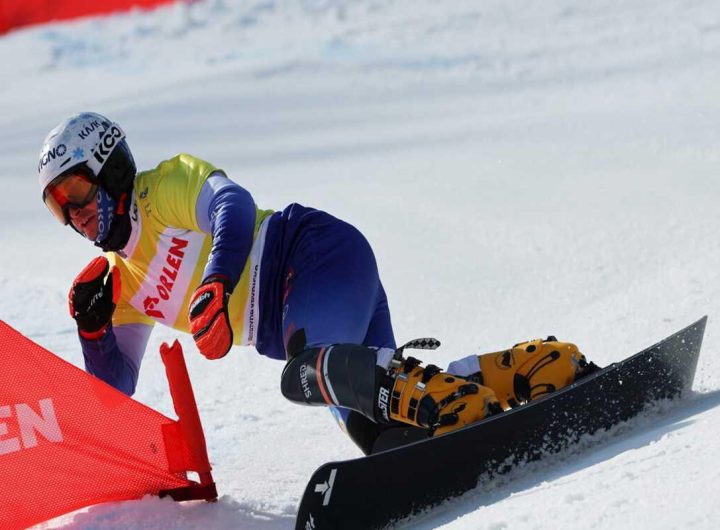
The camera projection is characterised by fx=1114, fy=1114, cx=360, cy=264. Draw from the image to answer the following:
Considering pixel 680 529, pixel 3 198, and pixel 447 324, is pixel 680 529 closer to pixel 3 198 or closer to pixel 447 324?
pixel 447 324

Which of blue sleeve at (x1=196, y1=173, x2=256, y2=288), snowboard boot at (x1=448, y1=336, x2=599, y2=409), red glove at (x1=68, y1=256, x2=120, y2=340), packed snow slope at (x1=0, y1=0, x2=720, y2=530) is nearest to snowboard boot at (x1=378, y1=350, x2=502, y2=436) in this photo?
packed snow slope at (x1=0, y1=0, x2=720, y2=530)

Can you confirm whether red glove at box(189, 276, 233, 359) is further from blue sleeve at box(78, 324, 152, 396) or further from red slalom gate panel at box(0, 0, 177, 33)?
red slalom gate panel at box(0, 0, 177, 33)

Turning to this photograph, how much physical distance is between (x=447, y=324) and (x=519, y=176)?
7.18 ft

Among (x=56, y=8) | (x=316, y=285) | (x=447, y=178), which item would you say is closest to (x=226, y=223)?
(x=316, y=285)

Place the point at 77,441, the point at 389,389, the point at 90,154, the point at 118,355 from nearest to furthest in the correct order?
the point at 389,389 → the point at 77,441 → the point at 90,154 → the point at 118,355

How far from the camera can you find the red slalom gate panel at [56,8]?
44.0 feet

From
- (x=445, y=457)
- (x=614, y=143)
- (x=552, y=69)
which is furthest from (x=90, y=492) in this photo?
(x=552, y=69)

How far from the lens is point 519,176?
732cm

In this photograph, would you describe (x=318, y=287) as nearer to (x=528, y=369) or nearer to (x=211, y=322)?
(x=211, y=322)

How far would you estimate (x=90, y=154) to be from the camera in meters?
3.47

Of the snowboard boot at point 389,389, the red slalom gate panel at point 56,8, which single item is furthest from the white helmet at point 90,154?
the red slalom gate panel at point 56,8

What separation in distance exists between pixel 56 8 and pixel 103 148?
10722 millimetres

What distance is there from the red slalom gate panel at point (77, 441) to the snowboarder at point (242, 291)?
0.30m

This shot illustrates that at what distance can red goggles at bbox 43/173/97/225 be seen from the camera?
343 cm
